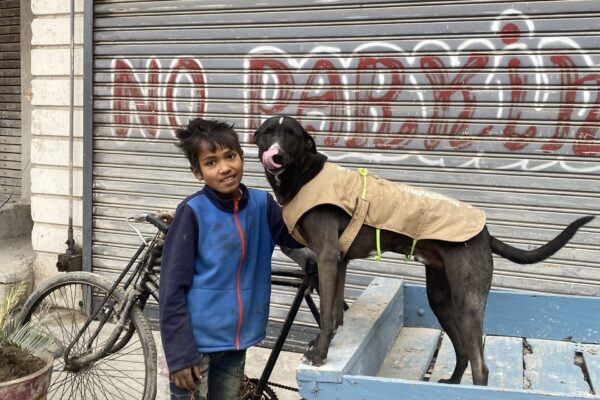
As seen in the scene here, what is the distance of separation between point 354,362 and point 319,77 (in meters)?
3.08

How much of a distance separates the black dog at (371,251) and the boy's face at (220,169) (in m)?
0.13

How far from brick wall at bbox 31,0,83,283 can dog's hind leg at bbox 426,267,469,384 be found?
13.7 feet

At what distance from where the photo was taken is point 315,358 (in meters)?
2.02

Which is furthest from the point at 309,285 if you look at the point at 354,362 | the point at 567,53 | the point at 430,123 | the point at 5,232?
the point at 5,232

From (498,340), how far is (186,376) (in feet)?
5.17

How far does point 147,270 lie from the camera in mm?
3111

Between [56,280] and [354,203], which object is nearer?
[354,203]

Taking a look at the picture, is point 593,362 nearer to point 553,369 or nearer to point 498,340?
point 553,369

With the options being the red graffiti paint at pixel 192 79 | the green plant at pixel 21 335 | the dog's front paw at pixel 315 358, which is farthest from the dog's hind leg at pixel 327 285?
the red graffiti paint at pixel 192 79

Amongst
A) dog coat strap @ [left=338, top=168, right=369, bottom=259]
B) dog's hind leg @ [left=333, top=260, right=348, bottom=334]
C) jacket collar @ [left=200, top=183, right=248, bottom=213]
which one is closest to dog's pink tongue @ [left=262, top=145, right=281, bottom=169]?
jacket collar @ [left=200, top=183, right=248, bottom=213]

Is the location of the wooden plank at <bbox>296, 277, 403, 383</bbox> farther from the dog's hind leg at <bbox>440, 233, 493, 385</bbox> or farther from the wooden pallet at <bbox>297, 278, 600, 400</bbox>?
the dog's hind leg at <bbox>440, 233, 493, 385</bbox>

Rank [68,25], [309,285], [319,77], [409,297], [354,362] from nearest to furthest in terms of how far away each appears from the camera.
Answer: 1. [354,362]
2. [309,285]
3. [409,297]
4. [319,77]
5. [68,25]

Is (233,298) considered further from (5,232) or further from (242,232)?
(5,232)

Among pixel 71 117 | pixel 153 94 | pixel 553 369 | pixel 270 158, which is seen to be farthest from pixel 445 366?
pixel 71 117
